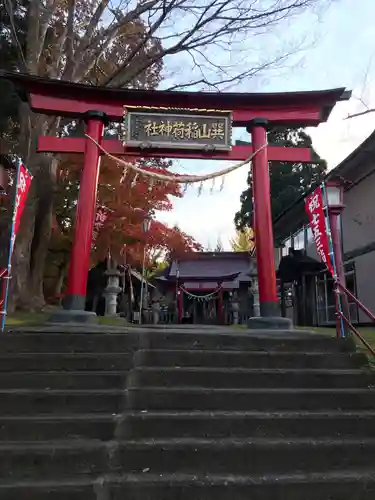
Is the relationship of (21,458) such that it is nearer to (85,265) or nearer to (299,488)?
(299,488)

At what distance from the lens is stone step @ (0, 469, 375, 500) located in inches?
129

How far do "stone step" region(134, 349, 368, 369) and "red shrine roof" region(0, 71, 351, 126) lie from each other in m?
5.24

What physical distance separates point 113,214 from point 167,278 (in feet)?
36.2

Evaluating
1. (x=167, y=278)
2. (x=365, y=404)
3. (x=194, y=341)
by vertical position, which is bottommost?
(x=365, y=404)

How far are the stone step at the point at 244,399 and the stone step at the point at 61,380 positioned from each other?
12.1 inches

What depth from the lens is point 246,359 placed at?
17.2ft

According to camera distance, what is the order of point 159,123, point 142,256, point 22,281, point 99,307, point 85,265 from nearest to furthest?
1. point 85,265
2. point 159,123
3. point 22,281
4. point 142,256
5. point 99,307

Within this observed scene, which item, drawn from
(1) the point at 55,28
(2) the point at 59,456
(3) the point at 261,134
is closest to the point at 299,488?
(2) the point at 59,456

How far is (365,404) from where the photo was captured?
14.9 ft

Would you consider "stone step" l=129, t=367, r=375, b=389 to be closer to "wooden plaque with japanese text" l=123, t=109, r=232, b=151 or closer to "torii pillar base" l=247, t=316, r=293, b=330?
"torii pillar base" l=247, t=316, r=293, b=330

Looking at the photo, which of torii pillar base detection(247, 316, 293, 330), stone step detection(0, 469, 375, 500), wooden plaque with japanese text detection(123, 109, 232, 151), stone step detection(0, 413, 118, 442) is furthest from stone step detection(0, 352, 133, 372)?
wooden plaque with japanese text detection(123, 109, 232, 151)

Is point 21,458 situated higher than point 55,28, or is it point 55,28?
point 55,28

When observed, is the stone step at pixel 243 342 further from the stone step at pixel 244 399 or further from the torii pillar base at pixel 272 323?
the torii pillar base at pixel 272 323

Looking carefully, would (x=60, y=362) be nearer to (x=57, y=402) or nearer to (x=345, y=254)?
(x=57, y=402)
